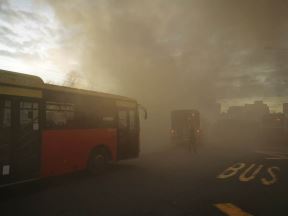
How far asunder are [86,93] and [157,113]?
72615mm

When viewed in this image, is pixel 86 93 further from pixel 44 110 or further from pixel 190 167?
pixel 190 167

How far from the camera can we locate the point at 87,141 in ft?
38.1

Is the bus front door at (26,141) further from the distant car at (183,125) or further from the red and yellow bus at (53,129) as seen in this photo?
the distant car at (183,125)

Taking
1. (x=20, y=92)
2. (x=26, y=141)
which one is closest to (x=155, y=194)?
(x=26, y=141)

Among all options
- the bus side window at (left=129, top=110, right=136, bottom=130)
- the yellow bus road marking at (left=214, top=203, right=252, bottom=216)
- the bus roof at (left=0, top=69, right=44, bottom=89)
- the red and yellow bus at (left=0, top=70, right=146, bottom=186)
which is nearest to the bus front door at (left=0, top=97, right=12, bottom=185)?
the red and yellow bus at (left=0, top=70, right=146, bottom=186)

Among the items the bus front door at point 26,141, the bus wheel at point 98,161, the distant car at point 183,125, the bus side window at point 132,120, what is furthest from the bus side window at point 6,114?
the distant car at point 183,125

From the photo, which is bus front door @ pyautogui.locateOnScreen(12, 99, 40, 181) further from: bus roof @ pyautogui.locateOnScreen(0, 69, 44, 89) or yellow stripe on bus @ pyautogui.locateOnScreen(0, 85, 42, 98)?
bus roof @ pyautogui.locateOnScreen(0, 69, 44, 89)

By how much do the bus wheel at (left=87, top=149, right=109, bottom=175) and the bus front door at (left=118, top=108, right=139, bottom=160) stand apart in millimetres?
914

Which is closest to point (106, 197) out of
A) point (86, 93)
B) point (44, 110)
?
point (44, 110)

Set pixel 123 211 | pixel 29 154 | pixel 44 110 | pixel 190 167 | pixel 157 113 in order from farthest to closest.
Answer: pixel 157 113 → pixel 190 167 → pixel 44 110 → pixel 29 154 → pixel 123 211

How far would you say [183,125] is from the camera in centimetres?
2930

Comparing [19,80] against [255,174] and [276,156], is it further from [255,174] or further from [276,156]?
[276,156]

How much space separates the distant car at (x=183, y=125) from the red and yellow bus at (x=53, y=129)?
1549 cm

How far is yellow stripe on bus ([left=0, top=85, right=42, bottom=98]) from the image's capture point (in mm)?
8669
